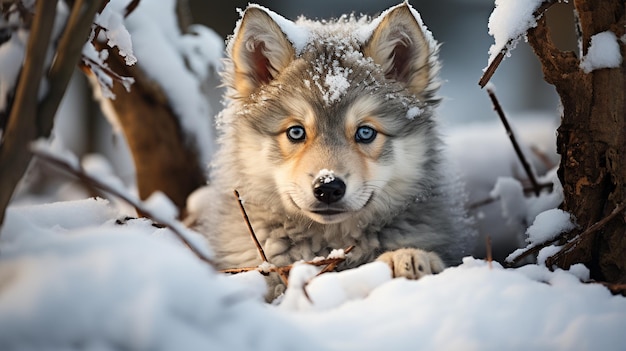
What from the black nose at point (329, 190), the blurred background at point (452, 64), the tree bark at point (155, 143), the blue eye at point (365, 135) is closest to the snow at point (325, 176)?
the black nose at point (329, 190)

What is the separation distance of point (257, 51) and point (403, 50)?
595 mm

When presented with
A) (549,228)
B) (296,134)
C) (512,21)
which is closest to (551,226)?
(549,228)

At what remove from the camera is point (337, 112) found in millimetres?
2484

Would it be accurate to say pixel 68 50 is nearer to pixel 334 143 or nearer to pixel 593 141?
pixel 334 143

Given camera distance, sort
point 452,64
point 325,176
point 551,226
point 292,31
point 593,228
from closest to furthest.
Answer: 1. point 593,228
2. point 551,226
3. point 325,176
4. point 292,31
5. point 452,64

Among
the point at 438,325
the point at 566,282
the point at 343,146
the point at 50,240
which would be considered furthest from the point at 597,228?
the point at 50,240

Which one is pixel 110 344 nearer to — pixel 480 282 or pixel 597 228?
pixel 480 282

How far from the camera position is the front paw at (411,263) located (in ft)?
6.52

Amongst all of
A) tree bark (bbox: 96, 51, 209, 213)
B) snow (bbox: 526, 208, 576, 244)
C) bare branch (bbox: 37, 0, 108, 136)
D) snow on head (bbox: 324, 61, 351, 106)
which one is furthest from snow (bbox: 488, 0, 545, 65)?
tree bark (bbox: 96, 51, 209, 213)

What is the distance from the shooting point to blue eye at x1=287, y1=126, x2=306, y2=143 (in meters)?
2.55

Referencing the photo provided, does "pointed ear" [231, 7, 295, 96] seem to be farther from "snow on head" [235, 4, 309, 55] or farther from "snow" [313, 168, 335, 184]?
"snow" [313, 168, 335, 184]

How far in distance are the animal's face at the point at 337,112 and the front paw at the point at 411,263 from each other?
35cm

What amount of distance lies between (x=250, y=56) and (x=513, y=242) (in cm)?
145

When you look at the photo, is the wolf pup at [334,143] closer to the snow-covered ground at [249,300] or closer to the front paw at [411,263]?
the front paw at [411,263]
